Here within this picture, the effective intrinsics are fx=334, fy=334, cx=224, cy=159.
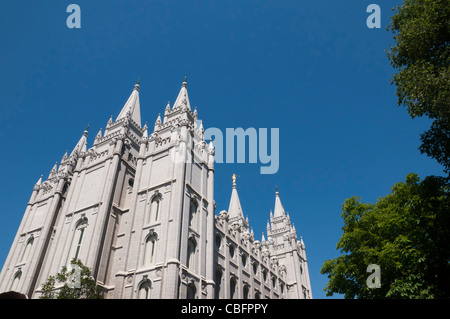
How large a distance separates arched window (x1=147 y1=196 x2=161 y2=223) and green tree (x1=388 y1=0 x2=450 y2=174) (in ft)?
65.8

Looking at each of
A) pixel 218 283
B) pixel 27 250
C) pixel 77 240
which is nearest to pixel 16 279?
pixel 27 250

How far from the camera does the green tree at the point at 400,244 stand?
46.0 feet

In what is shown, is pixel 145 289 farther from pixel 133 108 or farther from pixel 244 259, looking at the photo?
pixel 133 108

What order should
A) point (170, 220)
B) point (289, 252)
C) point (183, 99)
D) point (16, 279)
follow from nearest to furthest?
point (170, 220), point (16, 279), point (183, 99), point (289, 252)

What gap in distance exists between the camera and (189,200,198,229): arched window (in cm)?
2855

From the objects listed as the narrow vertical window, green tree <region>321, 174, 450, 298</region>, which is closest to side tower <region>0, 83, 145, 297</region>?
the narrow vertical window

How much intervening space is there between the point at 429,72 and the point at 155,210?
22029 mm

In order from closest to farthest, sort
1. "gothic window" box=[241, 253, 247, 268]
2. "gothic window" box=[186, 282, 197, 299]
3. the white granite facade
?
"gothic window" box=[186, 282, 197, 299], the white granite facade, "gothic window" box=[241, 253, 247, 268]

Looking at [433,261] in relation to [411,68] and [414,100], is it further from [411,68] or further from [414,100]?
[411,68]

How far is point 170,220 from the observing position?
26.2 meters

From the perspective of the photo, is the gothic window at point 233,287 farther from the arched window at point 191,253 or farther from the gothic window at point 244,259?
the arched window at point 191,253

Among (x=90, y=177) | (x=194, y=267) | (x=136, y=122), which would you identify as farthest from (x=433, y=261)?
(x=136, y=122)

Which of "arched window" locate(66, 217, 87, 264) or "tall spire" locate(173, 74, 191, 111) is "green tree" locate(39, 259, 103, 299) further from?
"tall spire" locate(173, 74, 191, 111)

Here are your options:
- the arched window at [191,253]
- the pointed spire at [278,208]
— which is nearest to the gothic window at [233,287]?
the arched window at [191,253]
